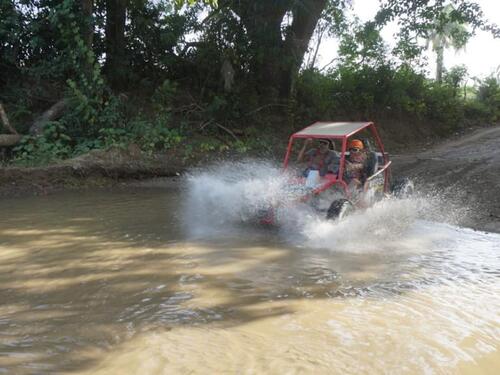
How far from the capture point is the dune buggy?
23.9 feet

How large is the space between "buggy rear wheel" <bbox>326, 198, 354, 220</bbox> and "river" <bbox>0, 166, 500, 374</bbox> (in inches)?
6.0

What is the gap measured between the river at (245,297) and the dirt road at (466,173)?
1.11 meters

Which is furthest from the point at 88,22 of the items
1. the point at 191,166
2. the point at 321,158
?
the point at 321,158

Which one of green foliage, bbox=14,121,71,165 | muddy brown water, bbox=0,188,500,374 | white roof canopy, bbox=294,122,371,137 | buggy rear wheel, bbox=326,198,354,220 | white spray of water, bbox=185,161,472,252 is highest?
white roof canopy, bbox=294,122,371,137

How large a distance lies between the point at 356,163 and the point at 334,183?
850 mm

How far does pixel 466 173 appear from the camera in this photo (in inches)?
424

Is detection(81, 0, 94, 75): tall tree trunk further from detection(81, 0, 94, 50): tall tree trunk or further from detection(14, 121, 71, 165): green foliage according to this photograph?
detection(14, 121, 71, 165): green foliage

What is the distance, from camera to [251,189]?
8031 mm

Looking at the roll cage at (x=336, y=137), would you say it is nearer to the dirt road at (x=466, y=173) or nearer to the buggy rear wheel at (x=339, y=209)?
the buggy rear wheel at (x=339, y=209)

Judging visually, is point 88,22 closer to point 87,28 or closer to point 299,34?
point 87,28

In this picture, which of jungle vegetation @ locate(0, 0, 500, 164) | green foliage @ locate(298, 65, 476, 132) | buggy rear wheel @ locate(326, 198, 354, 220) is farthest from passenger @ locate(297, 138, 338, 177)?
green foliage @ locate(298, 65, 476, 132)

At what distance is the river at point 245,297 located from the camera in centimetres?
355

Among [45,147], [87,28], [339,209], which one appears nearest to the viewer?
[339,209]

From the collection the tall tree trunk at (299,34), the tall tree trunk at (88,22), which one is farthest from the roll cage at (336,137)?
the tall tree trunk at (88,22)
